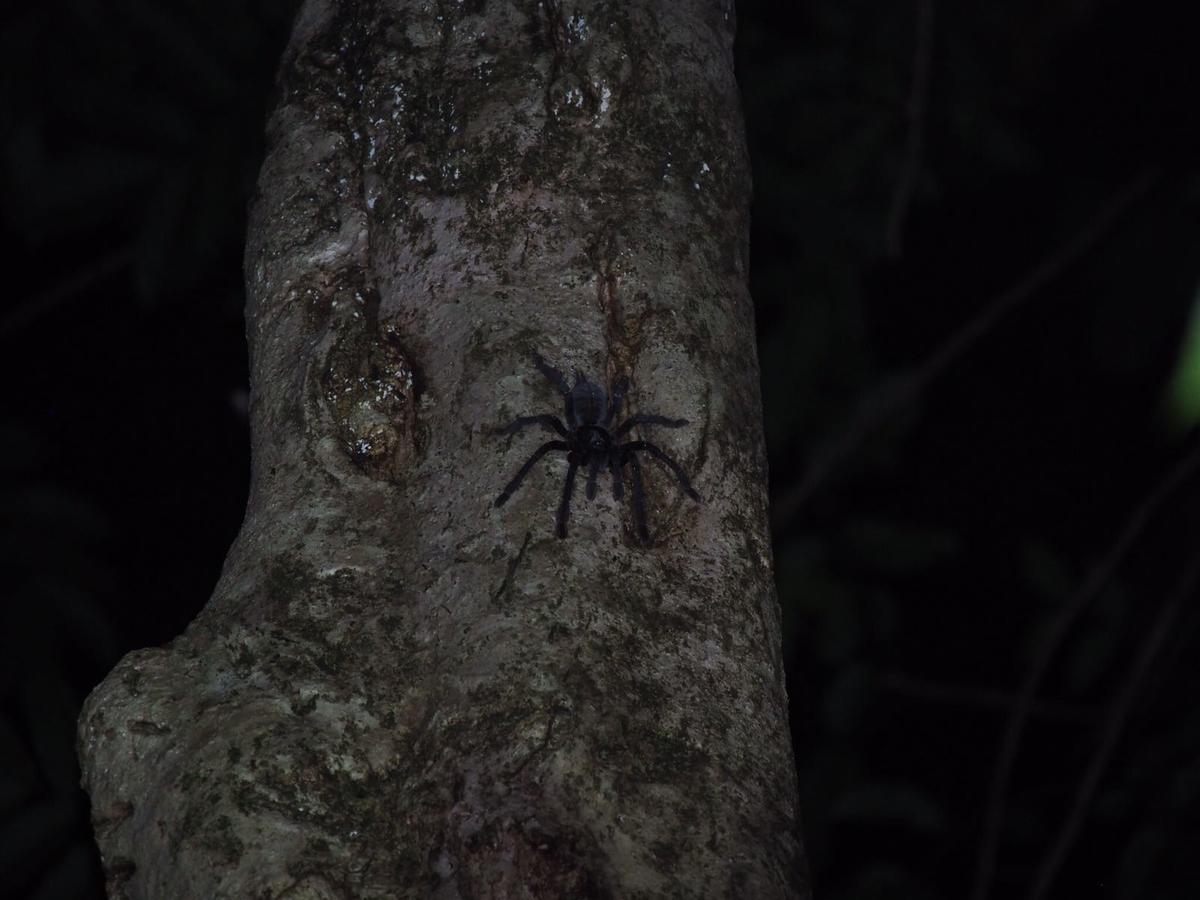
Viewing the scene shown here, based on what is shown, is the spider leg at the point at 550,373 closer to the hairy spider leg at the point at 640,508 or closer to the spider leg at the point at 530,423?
the spider leg at the point at 530,423

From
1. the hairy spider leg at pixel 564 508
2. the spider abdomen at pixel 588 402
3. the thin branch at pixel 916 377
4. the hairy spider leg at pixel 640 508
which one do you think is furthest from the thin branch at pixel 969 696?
the hairy spider leg at pixel 564 508

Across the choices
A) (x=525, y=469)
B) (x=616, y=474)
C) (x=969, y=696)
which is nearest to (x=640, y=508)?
(x=616, y=474)

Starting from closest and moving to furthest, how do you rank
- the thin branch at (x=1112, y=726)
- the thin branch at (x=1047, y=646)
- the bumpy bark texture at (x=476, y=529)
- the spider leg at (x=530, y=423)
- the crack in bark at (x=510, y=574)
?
1. the bumpy bark texture at (x=476, y=529)
2. the crack in bark at (x=510, y=574)
3. the spider leg at (x=530, y=423)
4. the thin branch at (x=1112, y=726)
5. the thin branch at (x=1047, y=646)

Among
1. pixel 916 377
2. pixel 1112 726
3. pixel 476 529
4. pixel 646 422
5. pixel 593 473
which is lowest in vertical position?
pixel 1112 726

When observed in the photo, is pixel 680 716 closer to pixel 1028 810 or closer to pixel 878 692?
pixel 878 692

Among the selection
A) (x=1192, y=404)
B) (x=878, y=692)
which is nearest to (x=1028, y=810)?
(x=878, y=692)

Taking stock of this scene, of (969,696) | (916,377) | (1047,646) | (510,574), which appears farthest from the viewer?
(969,696)

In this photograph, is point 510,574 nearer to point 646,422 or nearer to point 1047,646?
point 646,422
